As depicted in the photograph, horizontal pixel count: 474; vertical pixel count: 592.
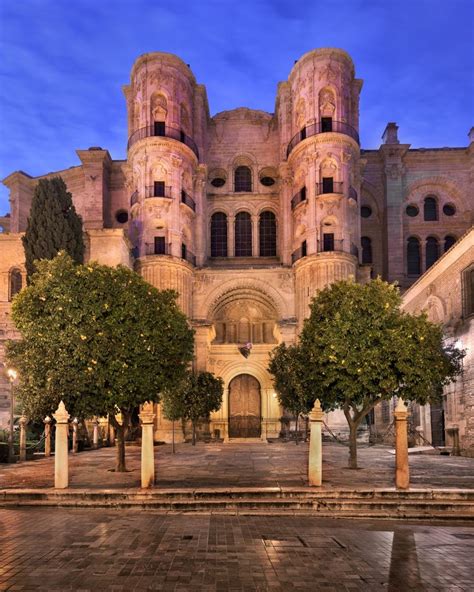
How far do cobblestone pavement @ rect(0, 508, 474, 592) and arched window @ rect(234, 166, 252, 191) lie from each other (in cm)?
3389

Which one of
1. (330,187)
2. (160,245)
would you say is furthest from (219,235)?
(330,187)

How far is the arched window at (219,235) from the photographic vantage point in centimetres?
4081

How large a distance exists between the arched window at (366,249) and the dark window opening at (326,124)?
886 centimetres

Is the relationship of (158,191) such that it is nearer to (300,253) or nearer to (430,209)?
(300,253)

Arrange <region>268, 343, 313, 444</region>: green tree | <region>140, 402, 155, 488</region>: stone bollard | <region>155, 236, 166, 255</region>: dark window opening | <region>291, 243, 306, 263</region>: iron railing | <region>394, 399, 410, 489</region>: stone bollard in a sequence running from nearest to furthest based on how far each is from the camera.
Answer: <region>394, 399, 410, 489</region>: stone bollard < <region>140, 402, 155, 488</region>: stone bollard < <region>268, 343, 313, 444</region>: green tree < <region>155, 236, 166, 255</region>: dark window opening < <region>291, 243, 306, 263</region>: iron railing

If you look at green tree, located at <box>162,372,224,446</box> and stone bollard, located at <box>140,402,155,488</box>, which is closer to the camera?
stone bollard, located at <box>140,402,155,488</box>

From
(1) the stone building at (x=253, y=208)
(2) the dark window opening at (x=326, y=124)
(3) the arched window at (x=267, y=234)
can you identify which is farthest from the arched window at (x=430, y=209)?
(3) the arched window at (x=267, y=234)

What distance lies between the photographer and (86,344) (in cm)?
1514

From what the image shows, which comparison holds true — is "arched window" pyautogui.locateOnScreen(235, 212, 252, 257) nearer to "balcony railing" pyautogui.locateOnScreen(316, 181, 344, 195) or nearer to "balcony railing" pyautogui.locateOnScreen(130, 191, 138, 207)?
"balcony railing" pyautogui.locateOnScreen(316, 181, 344, 195)

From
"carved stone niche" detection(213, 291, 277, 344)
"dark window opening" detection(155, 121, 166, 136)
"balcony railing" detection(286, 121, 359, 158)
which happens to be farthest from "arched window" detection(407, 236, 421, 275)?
"dark window opening" detection(155, 121, 166, 136)

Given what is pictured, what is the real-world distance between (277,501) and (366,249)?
3264cm

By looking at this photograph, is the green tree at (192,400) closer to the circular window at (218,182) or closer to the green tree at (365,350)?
the green tree at (365,350)

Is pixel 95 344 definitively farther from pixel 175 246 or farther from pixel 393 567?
pixel 175 246

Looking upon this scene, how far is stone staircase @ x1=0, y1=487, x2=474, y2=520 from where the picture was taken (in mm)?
10719
